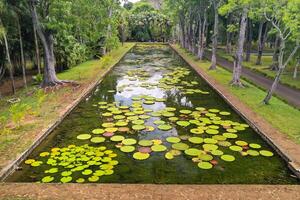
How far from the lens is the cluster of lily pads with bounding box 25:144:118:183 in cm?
900

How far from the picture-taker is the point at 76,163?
32.2 ft

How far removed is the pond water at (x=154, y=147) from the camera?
923 cm

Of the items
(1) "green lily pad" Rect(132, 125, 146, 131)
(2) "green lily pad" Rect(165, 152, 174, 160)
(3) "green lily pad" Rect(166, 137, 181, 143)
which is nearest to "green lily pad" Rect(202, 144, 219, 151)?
(3) "green lily pad" Rect(166, 137, 181, 143)

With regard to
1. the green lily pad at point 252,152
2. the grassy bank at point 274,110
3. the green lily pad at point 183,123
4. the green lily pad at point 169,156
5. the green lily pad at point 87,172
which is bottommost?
the green lily pad at point 252,152

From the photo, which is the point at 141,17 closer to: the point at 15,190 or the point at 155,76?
the point at 155,76

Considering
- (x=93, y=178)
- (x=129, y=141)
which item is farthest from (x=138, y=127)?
(x=93, y=178)

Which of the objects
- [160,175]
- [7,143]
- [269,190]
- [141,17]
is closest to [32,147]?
[7,143]

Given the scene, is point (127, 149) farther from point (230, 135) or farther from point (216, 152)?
point (230, 135)

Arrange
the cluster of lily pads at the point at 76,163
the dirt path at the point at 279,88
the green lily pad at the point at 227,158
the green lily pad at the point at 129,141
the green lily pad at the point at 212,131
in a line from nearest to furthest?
the cluster of lily pads at the point at 76,163 → the green lily pad at the point at 227,158 → the green lily pad at the point at 129,141 → the green lily pad at the point at 212,131 → the dirt path at the point at 279,88

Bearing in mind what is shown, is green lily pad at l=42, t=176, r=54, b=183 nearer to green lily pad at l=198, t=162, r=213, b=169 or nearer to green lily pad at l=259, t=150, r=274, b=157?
green lily pad at l=198, t=162, r=213, b=169

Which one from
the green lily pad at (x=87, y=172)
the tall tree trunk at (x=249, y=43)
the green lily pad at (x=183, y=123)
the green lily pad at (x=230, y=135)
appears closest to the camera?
the green lily pad at (x=87, y=172)

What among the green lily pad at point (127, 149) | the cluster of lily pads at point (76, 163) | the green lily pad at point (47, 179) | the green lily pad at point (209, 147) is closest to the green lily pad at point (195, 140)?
the green lily pad at point (209, 147)

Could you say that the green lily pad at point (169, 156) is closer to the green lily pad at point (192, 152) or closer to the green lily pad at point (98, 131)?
the green lily pad at point (192, 152)

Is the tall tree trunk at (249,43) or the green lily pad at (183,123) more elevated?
the tall tree trunk at (249,43)
